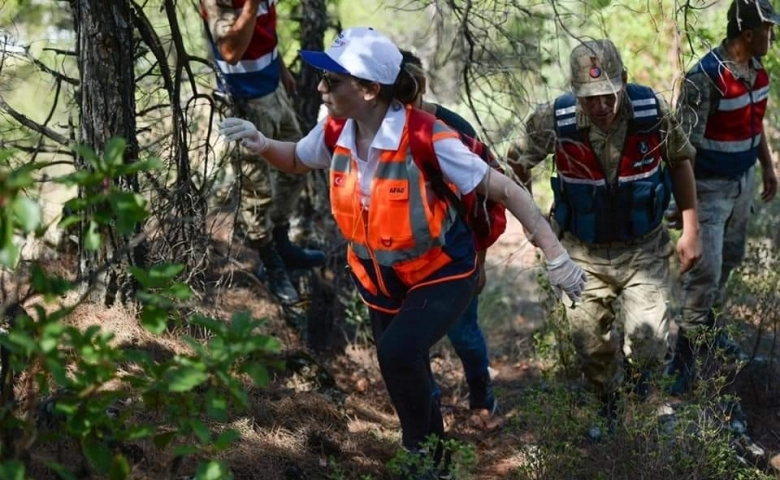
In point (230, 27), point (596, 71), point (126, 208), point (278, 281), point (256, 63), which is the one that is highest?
point (230, 27)

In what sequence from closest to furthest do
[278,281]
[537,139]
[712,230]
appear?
[537,139] → [712,230] → [278,281]

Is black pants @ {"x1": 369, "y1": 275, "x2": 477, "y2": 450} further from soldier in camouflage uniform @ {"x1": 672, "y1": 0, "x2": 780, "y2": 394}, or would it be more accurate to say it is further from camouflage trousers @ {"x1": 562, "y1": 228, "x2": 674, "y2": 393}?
soldier in camouflage uniform @ {"x1": 672, "y1": 0, "x2": 780, "y2": 394}

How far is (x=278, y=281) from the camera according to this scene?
262 inches

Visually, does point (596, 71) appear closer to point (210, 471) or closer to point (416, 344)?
point (416, 344)

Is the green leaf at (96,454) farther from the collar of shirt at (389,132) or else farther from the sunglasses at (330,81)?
the sunglasses at (330,81)

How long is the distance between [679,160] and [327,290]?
2822 mm

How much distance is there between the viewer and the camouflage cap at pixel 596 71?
Result: 472 cm

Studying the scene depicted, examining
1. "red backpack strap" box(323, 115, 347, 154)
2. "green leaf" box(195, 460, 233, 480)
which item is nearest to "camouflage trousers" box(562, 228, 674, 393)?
"red backpack strap" box(323, 115, 347, 154)

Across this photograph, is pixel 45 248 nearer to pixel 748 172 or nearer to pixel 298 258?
pixel 298 258

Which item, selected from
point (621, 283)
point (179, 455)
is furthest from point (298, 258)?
point (179, 455)

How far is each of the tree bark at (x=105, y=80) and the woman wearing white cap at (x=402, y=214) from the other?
1.20 meters

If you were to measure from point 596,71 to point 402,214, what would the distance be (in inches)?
53.7

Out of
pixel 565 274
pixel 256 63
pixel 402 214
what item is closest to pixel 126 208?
pixel 402 214

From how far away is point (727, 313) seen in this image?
6395 mm
